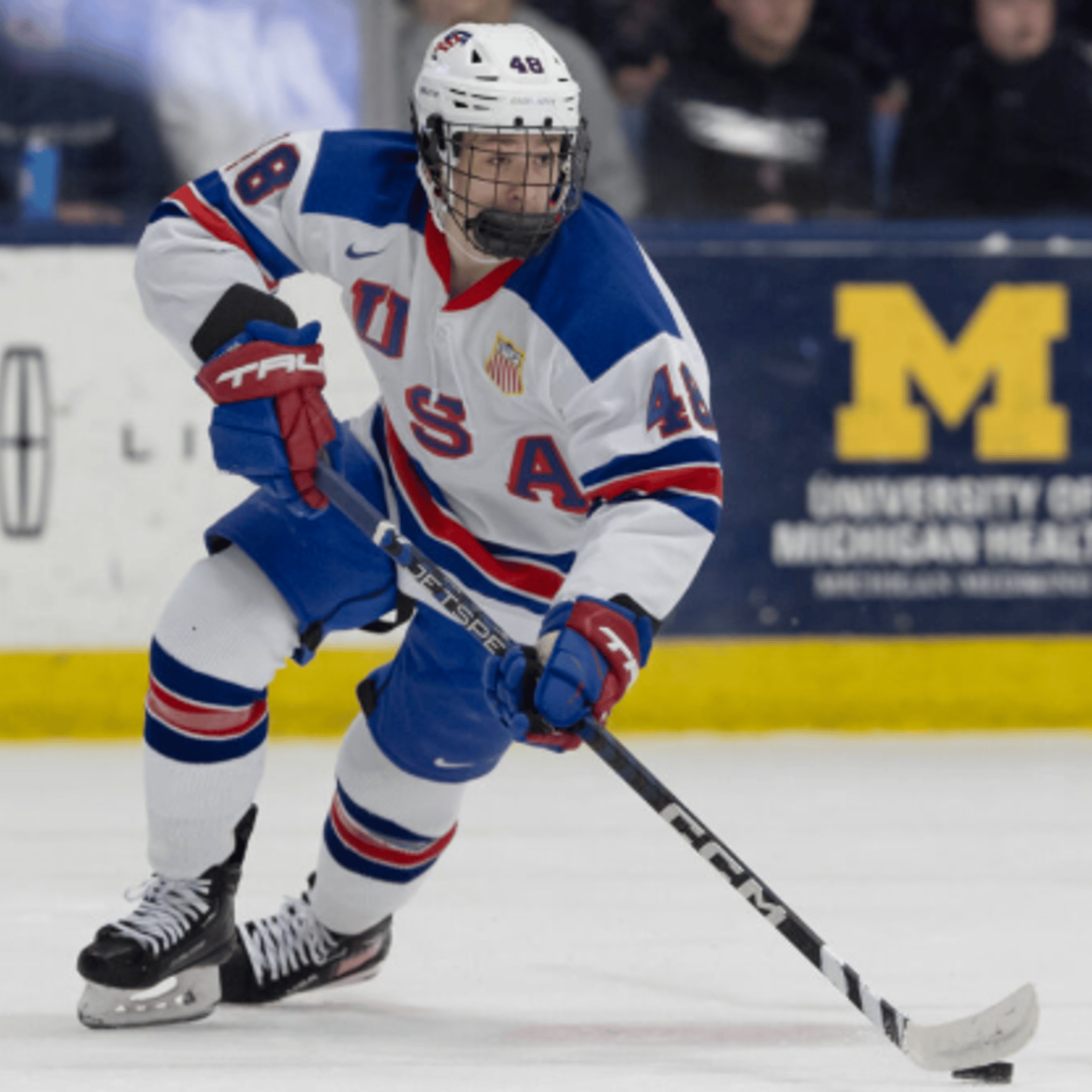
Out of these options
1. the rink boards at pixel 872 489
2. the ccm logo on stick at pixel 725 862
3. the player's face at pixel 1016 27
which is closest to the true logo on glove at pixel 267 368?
the ccm logo on stick at pixel 725 862

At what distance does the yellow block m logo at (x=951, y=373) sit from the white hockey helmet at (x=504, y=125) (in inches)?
87.5

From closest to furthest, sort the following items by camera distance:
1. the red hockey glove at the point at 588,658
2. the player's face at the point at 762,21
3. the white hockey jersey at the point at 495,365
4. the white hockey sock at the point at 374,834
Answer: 1. the red hockey glove at the point at 588,658
2. the white hockey jersey at the point at 495,365
3. the white hockey sock at the point at 374,834
4. the player's face at the point at 762,21

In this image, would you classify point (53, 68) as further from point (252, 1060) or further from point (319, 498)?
point (252, 1060)

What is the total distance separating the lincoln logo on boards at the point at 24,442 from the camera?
177 inches

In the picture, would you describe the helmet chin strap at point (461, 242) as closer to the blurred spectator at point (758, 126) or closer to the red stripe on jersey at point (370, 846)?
the red stripe on jersey at point (370, 846)

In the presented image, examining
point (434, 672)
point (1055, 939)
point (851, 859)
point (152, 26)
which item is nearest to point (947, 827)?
point (851, 859)

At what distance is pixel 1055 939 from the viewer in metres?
3.05

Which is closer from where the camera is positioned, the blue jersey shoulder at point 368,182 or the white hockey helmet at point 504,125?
the white hockey helmet at point 504,125

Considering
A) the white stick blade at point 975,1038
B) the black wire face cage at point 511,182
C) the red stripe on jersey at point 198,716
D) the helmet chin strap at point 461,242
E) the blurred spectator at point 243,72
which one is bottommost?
the white stick blade at point 975,1038

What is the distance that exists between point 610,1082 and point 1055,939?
0.90 meters

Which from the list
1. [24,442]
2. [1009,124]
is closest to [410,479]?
[24,442]

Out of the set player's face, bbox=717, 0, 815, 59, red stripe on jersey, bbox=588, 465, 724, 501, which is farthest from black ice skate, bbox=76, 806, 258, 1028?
player's face, bbox=717, 0, 815, 59

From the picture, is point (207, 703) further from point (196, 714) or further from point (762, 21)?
point (762, 21)

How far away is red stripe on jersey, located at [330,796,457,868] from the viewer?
2768mm
